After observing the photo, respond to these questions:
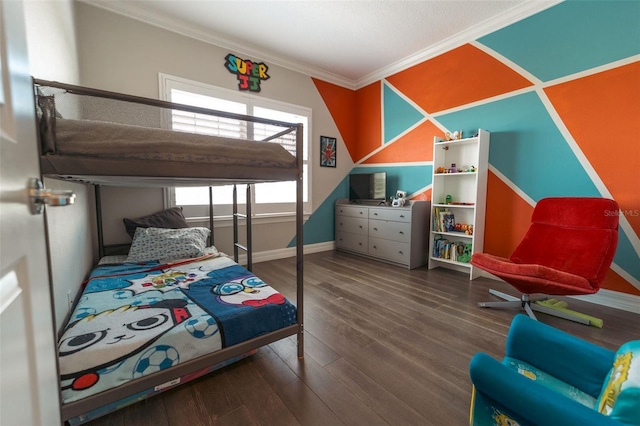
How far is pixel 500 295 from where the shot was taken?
2.43 meters

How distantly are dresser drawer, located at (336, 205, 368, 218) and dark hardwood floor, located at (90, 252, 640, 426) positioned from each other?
1421mm

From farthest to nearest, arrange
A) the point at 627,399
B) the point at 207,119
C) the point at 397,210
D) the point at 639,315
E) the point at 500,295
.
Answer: the point at 397,210 → the point at 207,119 → the point at 500,295 → the point at 639,315 → the point at 627,399

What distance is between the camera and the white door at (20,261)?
42cm

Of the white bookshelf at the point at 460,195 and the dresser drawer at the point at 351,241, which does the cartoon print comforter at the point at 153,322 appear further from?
the white bookshelf at the point at 460,195

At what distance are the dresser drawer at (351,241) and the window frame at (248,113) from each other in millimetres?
654

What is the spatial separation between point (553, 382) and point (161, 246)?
2.76 meters

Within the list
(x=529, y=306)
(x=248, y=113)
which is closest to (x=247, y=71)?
(x=248, y=113)

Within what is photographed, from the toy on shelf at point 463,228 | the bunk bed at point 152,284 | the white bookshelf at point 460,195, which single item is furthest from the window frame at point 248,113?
the toy on shelf at point 463,228

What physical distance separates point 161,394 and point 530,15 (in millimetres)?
4134

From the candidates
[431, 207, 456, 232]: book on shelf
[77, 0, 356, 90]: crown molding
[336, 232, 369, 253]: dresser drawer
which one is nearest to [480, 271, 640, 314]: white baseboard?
[431, 207, 456, 232]: book on shelf

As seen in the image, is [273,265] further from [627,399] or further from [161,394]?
[627,399]

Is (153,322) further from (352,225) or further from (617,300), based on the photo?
(617,300)

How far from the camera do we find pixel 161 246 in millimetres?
2463

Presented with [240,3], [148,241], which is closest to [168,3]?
[240,3]
